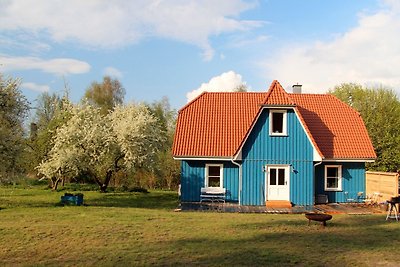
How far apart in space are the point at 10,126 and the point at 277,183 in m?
15.0

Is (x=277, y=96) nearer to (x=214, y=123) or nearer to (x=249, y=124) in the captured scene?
(x=249, y=124)

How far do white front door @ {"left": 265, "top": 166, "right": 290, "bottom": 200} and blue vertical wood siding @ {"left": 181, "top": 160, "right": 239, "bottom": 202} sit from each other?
1776 millimetres

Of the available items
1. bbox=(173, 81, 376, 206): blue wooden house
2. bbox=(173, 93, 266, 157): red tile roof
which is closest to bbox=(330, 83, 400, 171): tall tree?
bbox=(173, 81, 376, 206): blue wooden house

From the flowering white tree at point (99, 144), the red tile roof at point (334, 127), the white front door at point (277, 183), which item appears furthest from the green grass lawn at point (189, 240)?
the flowering white tree at point (99, 144)

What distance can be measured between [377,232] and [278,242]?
4.34m

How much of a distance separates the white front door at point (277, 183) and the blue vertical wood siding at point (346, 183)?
2.60 meters

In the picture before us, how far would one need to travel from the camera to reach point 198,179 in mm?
23391

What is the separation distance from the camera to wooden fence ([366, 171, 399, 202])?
21219 mm

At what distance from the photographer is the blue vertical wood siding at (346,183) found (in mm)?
24203

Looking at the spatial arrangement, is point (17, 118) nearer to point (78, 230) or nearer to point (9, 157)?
point (9, 157)

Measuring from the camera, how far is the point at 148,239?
40.7 feet

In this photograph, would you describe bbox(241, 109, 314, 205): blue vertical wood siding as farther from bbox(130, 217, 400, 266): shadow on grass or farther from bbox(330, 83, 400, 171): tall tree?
bbox(330, 83, 400, 171): tall tree

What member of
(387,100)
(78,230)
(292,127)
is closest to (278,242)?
(78,230)

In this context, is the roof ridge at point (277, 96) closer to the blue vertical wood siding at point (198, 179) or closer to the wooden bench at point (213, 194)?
the blue vertical wood siding at point (198, 179)
